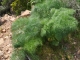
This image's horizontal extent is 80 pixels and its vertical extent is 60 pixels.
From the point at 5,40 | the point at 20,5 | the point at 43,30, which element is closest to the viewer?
the point at 43,30

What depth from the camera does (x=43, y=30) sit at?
12.9 ft

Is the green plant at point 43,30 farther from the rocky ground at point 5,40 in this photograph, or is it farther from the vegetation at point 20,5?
the vegetation at point 20,5

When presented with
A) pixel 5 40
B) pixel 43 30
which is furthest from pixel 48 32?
pixel 5 40

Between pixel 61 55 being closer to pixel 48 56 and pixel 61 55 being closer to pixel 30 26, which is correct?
pixel 48 56

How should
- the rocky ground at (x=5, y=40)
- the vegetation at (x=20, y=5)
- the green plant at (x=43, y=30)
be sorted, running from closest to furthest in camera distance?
the green plant at (x=43, y=30) → the rocky ground at (x=5, y=40) → the vegetation at (x=20, y=5)

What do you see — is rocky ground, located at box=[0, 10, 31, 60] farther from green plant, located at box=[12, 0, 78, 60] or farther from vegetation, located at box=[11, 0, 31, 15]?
green plant, located at box=[12, 0, 78, 60]

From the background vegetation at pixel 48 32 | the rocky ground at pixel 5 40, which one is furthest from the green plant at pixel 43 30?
the rocky ground at pixel 5 40

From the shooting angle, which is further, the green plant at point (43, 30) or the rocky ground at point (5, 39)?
the rocky ground at point (5, 39)

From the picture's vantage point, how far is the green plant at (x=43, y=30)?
12.6 ft

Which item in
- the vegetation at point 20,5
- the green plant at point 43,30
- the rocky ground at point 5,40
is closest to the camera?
the green plant at point 43,30

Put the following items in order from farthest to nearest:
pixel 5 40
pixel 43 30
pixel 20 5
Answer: pixel 20 5 < pixel 5 40 < pixel 43 30

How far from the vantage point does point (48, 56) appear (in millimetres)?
4152

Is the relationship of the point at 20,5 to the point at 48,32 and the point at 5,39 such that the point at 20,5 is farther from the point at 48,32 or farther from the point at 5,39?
the point at 48,32

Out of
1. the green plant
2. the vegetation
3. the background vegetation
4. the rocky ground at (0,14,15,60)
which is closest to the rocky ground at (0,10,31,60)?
the rocky ground at (0,14,15,60)
